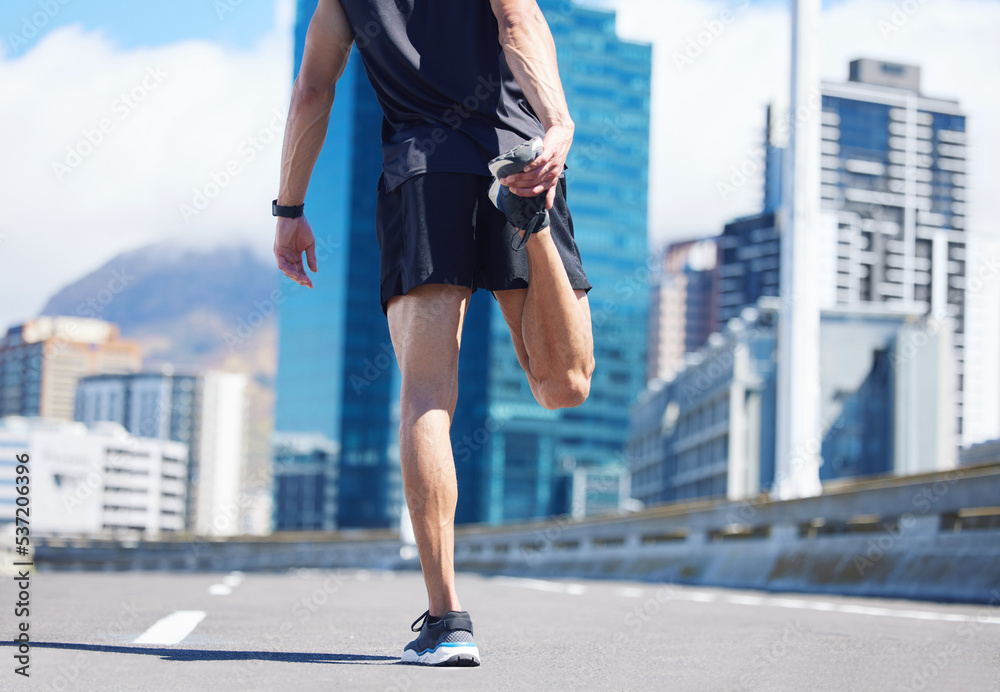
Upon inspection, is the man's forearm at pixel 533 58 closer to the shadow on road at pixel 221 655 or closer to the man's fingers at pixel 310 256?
the man's fingers at pixel 310 256

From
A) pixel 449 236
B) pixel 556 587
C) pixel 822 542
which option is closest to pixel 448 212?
pixel 449 236

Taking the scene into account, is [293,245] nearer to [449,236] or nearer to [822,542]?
[449,236]

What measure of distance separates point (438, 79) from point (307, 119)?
490mm

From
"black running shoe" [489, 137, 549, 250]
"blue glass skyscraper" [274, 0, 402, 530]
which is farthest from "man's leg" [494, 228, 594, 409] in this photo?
"blue glass skyscraper" [274, 0, 402, 530]

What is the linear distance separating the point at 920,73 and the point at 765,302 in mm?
122521

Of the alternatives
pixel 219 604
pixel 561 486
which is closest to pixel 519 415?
pixel 561 486

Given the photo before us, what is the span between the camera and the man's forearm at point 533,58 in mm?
3566

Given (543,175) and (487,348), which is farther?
(487,348)

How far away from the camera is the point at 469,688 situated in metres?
2.74

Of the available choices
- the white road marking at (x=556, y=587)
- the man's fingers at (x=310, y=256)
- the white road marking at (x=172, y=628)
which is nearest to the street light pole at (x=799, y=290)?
the white road marking at (x=556, y=587)

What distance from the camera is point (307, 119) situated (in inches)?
156

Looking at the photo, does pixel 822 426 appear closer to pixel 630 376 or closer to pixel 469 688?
pixel 630 376

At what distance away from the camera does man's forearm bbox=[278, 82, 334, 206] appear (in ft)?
12.9

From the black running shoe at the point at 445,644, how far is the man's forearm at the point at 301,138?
4.55ft
